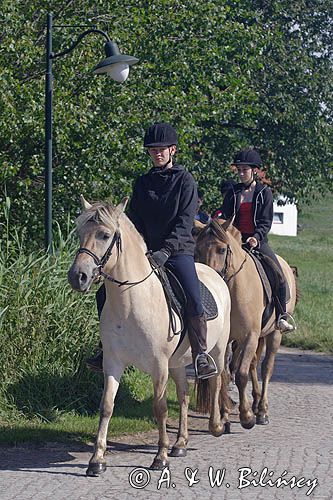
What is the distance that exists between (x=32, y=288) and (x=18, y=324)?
49 cm

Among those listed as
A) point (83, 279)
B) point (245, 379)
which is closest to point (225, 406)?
point (245, 379)

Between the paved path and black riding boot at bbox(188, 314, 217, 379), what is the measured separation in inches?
32.3

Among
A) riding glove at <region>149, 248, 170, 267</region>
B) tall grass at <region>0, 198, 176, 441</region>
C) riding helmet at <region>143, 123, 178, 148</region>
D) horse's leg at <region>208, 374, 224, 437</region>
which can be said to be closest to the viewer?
riding glove at <region>149, 248, 170, 267</region>

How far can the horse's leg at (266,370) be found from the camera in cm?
1123

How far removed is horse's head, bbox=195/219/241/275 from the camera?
35.1 ft

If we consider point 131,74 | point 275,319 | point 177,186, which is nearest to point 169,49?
point 131,74

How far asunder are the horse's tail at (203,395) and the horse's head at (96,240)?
2.70m

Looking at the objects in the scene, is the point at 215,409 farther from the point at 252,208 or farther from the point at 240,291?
the point at 252,208

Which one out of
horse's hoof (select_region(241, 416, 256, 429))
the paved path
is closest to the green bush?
the paved path

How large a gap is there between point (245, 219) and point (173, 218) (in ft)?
9.29

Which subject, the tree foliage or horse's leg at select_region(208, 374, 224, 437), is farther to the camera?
the tree foliage

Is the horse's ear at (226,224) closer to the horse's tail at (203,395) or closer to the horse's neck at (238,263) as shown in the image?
the horse's neck at (238,263)

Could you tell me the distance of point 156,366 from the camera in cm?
879

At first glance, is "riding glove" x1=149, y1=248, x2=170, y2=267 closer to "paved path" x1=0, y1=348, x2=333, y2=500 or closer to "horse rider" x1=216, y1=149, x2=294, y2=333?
"paved path" x1=0, y1=348, x2=333, y2=500
